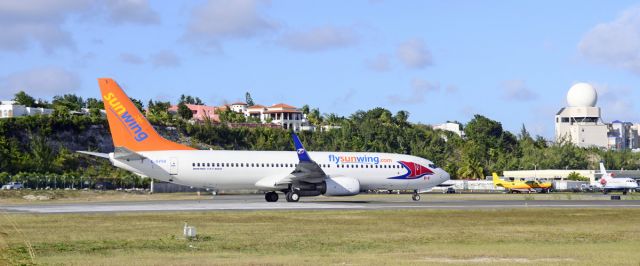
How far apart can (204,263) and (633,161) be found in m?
163

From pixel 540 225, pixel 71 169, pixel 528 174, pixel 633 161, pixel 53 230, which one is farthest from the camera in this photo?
pixel 633 161

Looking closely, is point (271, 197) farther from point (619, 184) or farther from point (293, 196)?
point (619, 184)

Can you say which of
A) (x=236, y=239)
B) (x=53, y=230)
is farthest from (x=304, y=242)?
(x=53, y=230)

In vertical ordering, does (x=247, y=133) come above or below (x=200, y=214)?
above

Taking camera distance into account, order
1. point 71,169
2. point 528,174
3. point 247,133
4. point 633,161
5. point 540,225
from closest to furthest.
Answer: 1. point 540,225
2. point 71,169
3. point 528,174
4. point 247,133
5. point 633,161

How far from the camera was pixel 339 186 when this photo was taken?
58.2 m

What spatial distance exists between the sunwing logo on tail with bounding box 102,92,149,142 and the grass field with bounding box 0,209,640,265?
14.1 m

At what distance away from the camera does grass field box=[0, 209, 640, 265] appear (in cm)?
2430

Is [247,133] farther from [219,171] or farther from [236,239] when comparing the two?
[236,239]

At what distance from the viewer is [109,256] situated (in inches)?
972

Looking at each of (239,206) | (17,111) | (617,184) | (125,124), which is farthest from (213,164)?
(17,111)

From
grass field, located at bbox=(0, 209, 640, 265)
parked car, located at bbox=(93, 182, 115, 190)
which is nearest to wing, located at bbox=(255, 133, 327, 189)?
grass field, located at bbox=(0, 209, 640, 265)

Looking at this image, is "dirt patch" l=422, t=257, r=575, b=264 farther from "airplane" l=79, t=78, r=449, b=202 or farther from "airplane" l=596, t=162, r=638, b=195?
"airplane" l=596, t=162, r=638, b=195

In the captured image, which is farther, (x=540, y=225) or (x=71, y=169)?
(x=71, y=169)
